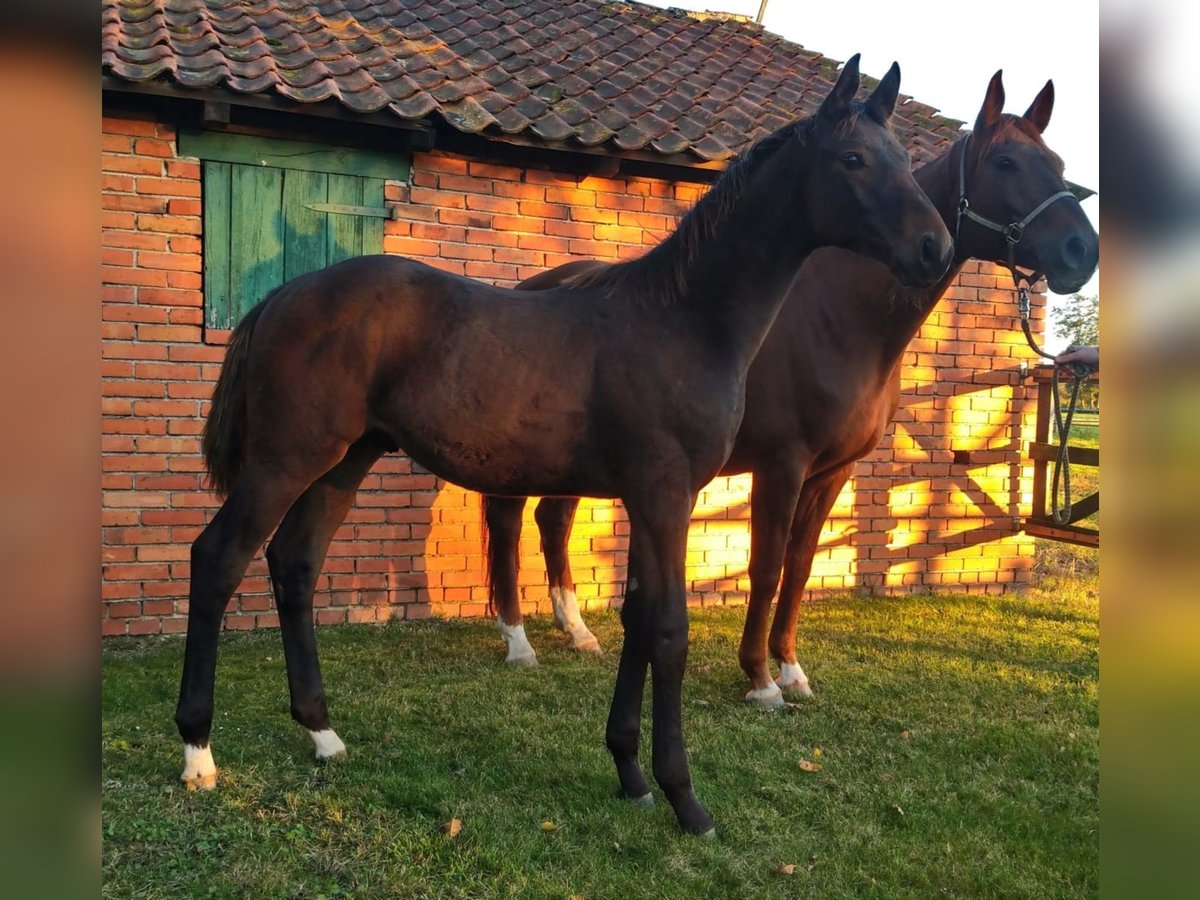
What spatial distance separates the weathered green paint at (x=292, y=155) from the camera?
479 centimetres

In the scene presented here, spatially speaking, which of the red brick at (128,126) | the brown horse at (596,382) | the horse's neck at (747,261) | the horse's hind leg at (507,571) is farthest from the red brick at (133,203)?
the horse's neck at (747,261)

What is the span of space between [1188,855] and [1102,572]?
184mm

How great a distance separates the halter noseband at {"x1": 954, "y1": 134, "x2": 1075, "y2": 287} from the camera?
3.63m

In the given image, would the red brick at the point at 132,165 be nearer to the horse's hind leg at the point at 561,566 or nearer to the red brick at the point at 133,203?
the red brick at the point at 133,203

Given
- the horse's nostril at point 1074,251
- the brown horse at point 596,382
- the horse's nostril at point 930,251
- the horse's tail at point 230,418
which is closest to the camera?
the horse's nostril at point 930,251

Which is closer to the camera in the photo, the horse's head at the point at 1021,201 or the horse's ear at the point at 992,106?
the horse's head at the point at 1021,201

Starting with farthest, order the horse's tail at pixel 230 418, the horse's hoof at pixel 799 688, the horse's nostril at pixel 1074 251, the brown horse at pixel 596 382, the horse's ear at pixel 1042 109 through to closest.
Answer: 1. the horse's hoof at pixel 799 688
2. the horse's ear at pixel 1042 109
3. the horse's nostril at pixel 1074 251
4. the horse's tail at pixel 230 418
5. the brown horse at pixel 596 382

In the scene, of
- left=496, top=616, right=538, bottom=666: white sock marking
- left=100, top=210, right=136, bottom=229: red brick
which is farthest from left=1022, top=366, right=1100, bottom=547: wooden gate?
left=100, top=210, right=136, bottom=229: red brick

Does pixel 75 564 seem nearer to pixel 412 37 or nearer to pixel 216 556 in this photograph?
pixel 216 556

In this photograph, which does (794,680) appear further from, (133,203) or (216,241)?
(133,203)

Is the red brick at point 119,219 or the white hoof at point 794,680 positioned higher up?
the red brick at point 119,219

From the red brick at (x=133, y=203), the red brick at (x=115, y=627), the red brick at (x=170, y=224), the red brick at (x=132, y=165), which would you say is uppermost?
the red brick at (x=132, y=165)

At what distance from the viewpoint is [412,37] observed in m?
6.09

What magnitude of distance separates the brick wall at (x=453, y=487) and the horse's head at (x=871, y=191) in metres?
3.15
